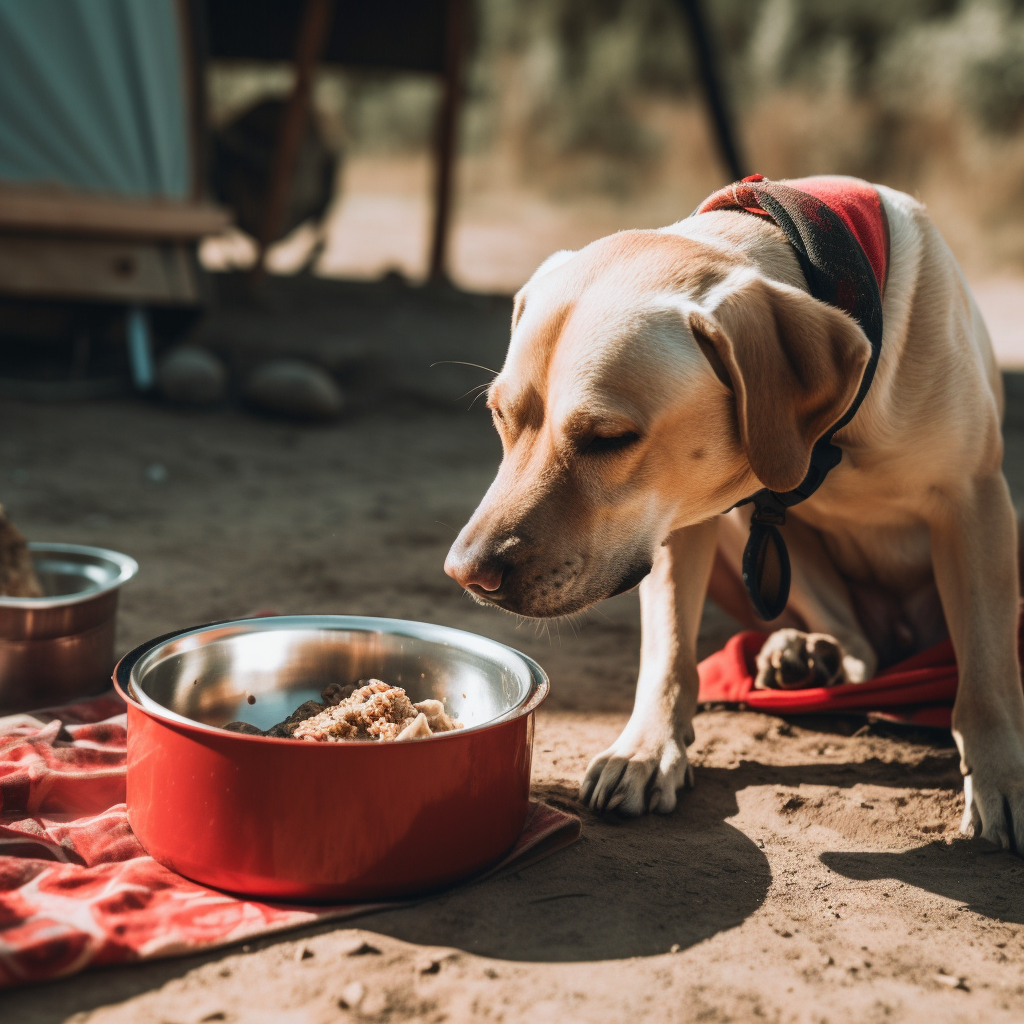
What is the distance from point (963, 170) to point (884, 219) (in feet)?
52.5

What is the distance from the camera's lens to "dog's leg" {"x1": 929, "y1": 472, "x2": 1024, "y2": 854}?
2264 millimetres

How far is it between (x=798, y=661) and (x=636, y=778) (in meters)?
0.75

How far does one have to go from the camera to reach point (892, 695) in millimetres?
2697

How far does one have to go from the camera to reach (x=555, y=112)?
2002 cm

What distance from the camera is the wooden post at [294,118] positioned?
741 centimetres

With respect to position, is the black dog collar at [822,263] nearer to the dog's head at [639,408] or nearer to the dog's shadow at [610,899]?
the dog's head at [639,408]

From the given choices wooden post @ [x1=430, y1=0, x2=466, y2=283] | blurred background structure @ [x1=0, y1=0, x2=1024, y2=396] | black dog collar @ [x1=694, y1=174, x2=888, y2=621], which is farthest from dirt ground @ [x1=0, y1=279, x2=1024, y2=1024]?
wooden post @ [x1=430, y1=0, x2=466, y2=283]

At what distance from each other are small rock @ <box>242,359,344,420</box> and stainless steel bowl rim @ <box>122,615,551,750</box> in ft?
12.6

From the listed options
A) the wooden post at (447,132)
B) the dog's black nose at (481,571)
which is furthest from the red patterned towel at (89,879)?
the wooden post at (447,132)

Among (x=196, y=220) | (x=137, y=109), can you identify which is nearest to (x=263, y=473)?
(x=196, y=220)

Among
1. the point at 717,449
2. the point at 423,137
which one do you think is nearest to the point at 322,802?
the point at 717,449

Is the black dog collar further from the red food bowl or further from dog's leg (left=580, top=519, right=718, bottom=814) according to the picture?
the red food bowl

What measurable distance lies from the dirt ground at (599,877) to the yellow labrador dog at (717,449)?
0.18 m

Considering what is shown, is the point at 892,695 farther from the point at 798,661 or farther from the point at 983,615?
the point at 983,615
